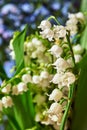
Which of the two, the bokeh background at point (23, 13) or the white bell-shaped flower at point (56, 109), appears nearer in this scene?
the white bell-shaped flower at point (56, 109)

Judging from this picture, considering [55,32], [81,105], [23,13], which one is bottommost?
[81,105]

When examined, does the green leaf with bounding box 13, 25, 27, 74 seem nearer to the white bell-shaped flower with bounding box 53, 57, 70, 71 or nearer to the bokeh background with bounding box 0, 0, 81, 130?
the white bell-shaped flower with bounding box 53, 57, 70, 71

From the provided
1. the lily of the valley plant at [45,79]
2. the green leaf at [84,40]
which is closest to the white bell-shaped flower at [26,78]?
the lily of the valley plant at [45,79]

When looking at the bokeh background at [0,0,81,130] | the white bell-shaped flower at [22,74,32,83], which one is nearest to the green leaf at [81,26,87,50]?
the white bell-shaped flower at [22,74,32,83]

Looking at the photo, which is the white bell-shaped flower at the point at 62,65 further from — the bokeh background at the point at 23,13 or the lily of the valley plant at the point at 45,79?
the bokeh background at the point at 23,13

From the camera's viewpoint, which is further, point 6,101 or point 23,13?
point 23,13

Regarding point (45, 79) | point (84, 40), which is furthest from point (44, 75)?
point (84, 40)

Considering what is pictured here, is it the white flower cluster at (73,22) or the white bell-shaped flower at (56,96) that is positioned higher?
the white flower cluster at (73,22)

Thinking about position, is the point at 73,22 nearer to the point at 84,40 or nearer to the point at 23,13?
the point at 84,40

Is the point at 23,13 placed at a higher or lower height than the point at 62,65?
higher
